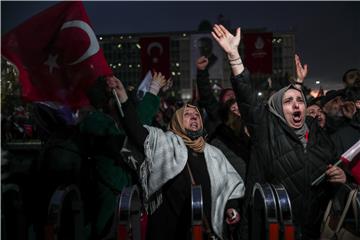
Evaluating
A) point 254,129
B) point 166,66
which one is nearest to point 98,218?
point 254,129

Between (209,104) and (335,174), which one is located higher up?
(209,104)

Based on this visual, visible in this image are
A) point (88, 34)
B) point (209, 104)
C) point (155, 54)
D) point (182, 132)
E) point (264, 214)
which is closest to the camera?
point (264, 214)

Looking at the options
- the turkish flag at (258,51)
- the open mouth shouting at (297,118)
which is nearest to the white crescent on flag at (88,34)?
the open mouth shouting at (297,118)

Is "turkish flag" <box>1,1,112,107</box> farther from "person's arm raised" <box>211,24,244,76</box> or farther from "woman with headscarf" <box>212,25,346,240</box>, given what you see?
"woman with headscarf" <box>212,25,346,240</box>

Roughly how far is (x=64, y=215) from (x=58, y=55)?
58.9 inches

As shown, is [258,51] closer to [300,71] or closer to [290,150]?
[300,71]

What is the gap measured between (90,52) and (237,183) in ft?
6.15

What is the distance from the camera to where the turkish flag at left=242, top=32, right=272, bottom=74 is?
9633mm

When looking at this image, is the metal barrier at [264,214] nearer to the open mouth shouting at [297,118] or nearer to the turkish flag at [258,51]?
the open mouth shouting at [297,118]

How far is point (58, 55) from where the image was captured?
4.29 meters

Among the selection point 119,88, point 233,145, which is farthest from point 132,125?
point 233,145

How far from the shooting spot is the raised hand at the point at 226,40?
3.79m

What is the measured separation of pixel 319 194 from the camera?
3.74m

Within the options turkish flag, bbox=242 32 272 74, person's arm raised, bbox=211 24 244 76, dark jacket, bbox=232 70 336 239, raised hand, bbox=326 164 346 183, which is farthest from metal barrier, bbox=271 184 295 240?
turkish flag, bbox=242 32 272 74
